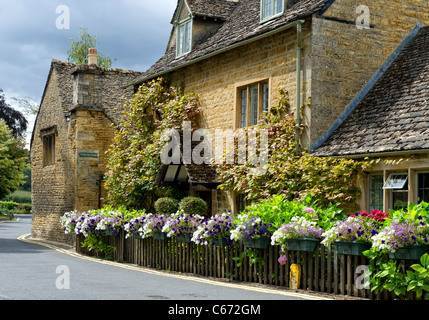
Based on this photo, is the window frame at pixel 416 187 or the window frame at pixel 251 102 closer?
the window frame at pixel 416 187

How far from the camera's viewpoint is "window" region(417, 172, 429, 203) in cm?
1327

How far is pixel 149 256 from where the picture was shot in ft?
51.6

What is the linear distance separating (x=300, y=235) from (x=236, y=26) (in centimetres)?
1025

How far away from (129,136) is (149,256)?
8.03m

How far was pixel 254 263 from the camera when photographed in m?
12.1

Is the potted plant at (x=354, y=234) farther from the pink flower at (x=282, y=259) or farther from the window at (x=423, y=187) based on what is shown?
the window at (x=423, y=187)

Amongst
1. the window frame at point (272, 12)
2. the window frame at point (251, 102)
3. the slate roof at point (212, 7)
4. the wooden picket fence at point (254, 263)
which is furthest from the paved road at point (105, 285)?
the slate roof at point (212, 7)

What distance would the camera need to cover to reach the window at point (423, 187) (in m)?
13.3

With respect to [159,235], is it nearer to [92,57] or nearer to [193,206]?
[193,206]

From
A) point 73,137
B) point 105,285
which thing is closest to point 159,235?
point 105,285

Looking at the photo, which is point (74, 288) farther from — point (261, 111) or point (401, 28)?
point (401, 28)

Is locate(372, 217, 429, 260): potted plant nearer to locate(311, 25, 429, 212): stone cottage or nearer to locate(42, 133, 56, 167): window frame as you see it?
locate(311, 25, 429, 212): stone cottage

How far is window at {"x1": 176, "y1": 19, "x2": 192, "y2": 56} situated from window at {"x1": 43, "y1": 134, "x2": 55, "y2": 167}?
9920 millimetres

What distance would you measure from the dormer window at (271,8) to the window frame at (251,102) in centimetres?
190
